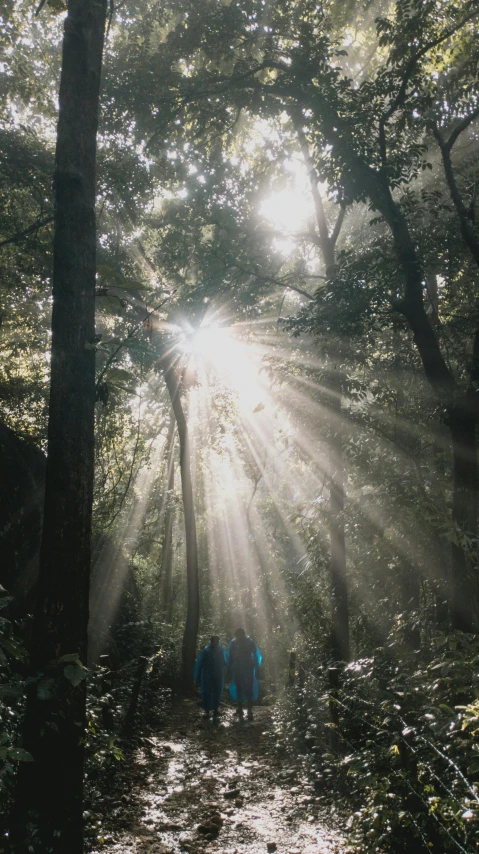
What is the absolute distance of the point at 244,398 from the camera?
20.2m

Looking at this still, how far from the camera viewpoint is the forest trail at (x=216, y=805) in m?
4.93

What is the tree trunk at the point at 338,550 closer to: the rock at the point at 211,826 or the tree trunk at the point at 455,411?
the tree trunk at the point at 455,411

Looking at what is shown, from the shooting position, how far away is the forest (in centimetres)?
395

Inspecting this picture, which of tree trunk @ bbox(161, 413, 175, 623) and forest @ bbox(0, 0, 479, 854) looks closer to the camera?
forest @ bbox(0, 0, 479, 854)

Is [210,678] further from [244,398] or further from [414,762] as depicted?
[244,398]

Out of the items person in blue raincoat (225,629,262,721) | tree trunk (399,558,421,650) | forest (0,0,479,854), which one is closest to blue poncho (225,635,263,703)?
person in blue raincoat (225,629,262,721)

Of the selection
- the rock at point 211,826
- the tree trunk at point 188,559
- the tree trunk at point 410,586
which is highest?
the tree trunk at point 188,559

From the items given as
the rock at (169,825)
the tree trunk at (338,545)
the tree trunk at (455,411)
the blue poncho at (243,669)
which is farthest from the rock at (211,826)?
the tree trunk at (338,545)

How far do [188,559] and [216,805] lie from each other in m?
9.56

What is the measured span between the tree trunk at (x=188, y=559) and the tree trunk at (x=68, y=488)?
10.8 m

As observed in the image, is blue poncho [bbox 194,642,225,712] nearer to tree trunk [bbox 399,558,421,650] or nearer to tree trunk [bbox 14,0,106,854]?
tree trunk [bbox 399,558,421,650]

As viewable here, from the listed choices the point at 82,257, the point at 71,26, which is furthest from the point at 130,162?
the point at 82,257

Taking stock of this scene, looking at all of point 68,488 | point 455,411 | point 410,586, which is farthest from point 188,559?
point 68,488

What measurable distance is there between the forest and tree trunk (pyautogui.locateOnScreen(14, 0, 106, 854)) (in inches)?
0.8
